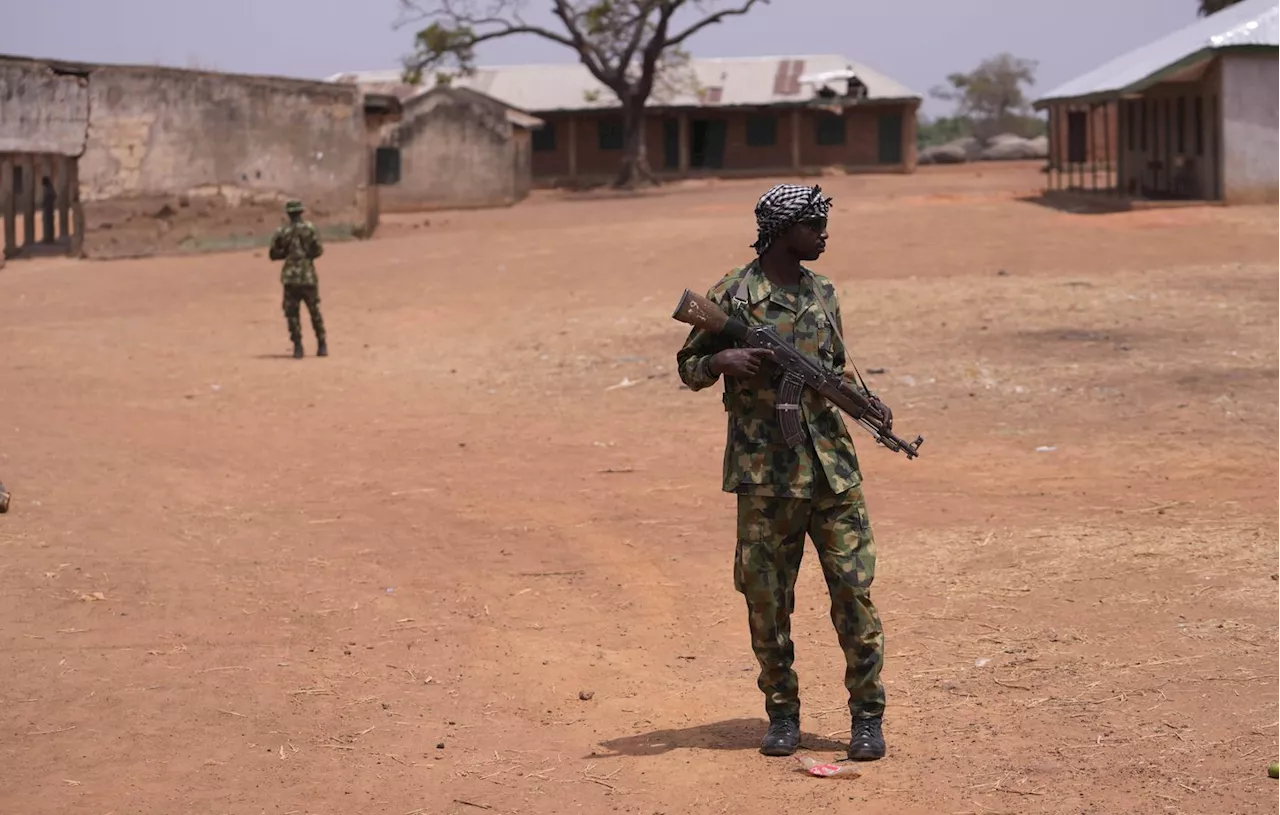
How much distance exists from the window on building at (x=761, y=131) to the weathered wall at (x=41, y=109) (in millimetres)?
25122

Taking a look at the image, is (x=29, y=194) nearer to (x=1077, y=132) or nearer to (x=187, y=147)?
(x=187, y=147)

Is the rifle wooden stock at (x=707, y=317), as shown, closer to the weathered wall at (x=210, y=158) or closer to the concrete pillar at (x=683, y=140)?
the weathered wall at (x=210, y=158)

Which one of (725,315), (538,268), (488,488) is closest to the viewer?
(725,315)

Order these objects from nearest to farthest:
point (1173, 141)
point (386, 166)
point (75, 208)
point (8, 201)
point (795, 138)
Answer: point (75, 208), point (8, 201), point (1173, 141), point (386, 166), point (795, 138)

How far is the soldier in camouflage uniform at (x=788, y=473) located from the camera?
15.7 ft

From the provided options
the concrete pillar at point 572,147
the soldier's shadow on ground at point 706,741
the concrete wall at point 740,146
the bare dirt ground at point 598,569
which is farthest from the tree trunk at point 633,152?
the soldier's shadow on ground at point 706,741

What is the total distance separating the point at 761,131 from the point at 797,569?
42054 mm

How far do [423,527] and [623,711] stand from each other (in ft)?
10.5

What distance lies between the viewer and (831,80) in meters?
45.5

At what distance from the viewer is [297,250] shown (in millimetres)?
14508

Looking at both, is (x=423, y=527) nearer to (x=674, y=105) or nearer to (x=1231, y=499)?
(x=1231, y=499)

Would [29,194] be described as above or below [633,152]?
below

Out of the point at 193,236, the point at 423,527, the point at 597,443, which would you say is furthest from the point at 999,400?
the point at 193,236

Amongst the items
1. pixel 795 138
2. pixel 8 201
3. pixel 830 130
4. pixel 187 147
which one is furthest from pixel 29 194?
pixel 830 130
